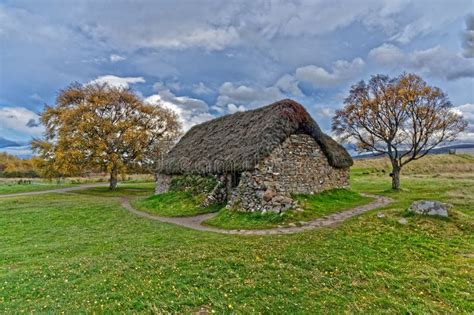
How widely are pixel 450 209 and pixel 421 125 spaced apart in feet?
44.9

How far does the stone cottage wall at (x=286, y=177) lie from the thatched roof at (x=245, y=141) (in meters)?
0.54

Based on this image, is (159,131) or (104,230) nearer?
(104,230)

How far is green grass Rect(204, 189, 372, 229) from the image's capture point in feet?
39.8

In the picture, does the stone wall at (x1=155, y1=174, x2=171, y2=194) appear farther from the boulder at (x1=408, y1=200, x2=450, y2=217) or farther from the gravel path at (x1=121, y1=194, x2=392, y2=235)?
the boulder at (x1=408, y1=200, x2=450, y2=217)

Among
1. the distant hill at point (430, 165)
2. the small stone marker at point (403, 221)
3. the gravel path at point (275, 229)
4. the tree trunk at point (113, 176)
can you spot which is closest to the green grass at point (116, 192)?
the tree trunk at point (113, 176)

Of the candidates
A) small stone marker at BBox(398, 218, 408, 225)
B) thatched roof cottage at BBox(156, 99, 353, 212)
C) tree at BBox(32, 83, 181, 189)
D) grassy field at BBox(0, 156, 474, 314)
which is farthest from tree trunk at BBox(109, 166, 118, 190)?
small stone marker at BBox(398, 218, 408, 225)

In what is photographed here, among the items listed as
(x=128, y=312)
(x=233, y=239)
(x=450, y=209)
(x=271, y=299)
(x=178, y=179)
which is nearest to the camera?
(x=128, y=312)

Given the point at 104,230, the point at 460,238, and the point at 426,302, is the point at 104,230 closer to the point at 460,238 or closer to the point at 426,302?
the point at 426,302

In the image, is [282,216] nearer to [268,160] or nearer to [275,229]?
[275,229]

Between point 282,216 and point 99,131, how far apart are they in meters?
27.1

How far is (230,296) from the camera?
5656 mm

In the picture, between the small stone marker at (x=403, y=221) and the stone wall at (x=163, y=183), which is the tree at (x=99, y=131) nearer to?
the stone wall at (x=163, y=183)

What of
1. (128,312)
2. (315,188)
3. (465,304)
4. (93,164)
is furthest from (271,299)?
(93,164)

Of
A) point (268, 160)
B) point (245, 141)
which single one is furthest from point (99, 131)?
point (268, 160)
